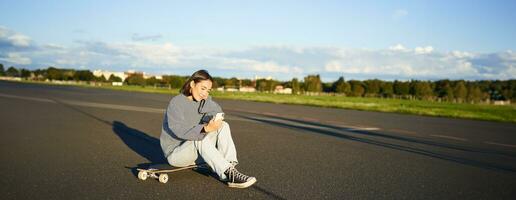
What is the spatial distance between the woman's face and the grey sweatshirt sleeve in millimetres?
249

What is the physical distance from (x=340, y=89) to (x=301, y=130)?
95.7 meters

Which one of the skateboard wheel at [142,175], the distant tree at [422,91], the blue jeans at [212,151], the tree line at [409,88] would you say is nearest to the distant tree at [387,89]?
the tree line at [409,88]

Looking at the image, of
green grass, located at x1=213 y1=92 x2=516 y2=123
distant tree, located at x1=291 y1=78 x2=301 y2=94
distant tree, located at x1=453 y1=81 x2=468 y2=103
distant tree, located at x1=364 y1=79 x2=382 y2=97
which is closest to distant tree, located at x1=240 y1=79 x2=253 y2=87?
distant tree, located at x1=291 y1=78 x2=301 y2=94

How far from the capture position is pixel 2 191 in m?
4.55

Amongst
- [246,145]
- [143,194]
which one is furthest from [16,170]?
[246,145]

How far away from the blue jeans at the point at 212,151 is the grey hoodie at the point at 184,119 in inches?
4.2

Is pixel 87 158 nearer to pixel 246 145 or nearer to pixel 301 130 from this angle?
pixel 246 145

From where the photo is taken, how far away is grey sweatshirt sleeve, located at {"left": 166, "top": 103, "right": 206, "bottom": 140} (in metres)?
4.85

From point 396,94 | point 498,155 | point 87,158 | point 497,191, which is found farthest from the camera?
point 396,94

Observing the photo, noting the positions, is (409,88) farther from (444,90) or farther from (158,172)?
(158,172)

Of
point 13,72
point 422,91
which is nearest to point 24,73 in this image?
point 13,72

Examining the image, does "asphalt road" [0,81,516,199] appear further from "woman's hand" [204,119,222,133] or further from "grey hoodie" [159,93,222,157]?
"woman's hand" [204,119,222,133]

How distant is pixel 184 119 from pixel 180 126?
122 millimetres

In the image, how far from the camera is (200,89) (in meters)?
5.02
